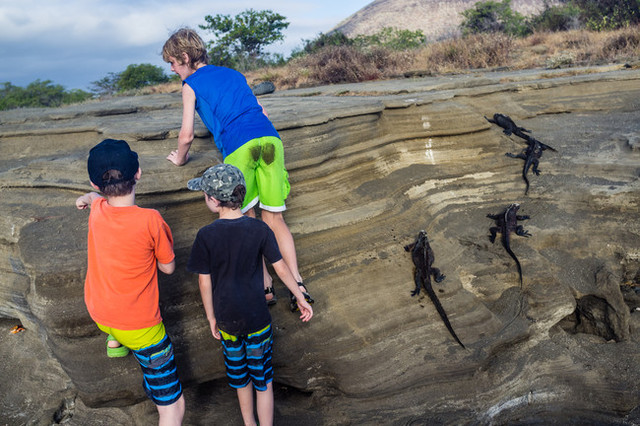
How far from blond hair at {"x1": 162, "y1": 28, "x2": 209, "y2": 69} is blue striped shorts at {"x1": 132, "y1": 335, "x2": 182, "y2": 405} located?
1.89 meters

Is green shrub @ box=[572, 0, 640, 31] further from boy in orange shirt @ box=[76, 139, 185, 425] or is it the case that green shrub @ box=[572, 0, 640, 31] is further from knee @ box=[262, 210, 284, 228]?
boy in orange shirt @ box=[76, 139, 185, 425]

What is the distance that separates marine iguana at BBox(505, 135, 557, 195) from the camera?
240 inches

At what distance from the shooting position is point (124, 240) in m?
2.70

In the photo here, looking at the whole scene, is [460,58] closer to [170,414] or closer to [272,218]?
[272,218]

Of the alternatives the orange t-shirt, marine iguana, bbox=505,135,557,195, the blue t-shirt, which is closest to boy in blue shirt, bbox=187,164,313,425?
the orange t-shirt

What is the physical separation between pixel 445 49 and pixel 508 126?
6391mm

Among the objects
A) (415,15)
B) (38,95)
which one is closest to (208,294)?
(38,95)

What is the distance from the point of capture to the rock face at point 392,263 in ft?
12.4

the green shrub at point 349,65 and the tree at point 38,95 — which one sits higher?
the tree at point 38,95

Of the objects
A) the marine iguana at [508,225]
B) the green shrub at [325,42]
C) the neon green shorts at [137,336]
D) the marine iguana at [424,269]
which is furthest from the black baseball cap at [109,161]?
the green shrub at [325,42]

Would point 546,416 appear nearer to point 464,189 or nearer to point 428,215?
point 428,215

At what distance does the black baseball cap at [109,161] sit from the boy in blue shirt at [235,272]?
1.32 ft

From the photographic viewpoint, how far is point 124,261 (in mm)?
2729

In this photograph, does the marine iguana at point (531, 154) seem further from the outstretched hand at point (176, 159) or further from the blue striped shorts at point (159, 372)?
the blue striped shorts at point (159, 372)
